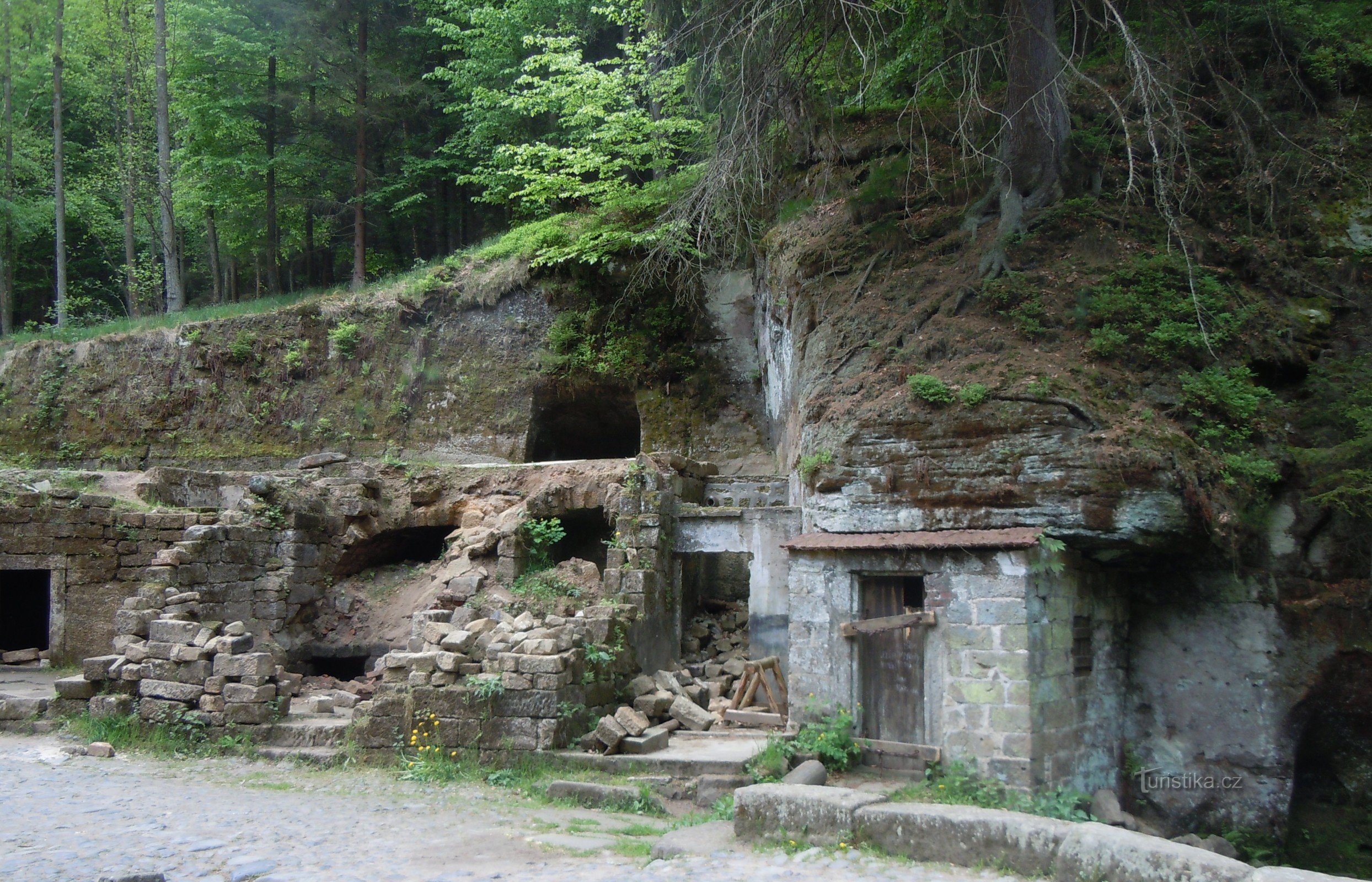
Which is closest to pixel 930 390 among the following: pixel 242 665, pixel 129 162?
pixel 242 665

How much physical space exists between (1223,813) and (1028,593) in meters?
3.51

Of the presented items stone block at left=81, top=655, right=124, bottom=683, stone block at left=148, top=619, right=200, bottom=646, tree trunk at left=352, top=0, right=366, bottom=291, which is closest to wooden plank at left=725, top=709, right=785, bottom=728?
stone block at left=148, top=619, right=200, bottom=646

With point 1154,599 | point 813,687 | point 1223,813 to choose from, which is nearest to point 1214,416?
point 1154,599

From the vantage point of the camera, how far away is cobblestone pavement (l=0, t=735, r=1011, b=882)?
5898 millimetres

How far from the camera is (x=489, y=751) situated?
937cm

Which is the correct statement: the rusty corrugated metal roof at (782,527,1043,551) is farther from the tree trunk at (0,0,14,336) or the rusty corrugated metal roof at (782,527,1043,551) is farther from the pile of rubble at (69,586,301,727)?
the tree trunk at (0,0,14,336)

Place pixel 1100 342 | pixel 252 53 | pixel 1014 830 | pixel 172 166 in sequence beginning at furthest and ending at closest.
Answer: pixel 172 166 < pixel 252 53 < pixel 1100 342 < pixel 1014 830

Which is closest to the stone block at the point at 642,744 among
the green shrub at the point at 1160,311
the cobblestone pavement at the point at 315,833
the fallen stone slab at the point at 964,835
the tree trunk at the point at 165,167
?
the cobblestone pavement at the point at 315,833

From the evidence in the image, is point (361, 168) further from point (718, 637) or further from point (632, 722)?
point (632, 722)

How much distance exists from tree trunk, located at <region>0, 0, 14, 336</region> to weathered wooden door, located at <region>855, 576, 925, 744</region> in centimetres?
2661

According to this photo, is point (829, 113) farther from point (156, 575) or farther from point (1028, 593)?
point (156, 575)

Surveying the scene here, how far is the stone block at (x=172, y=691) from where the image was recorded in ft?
33.3

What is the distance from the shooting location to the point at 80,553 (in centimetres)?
1330

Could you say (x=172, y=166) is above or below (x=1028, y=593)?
above
